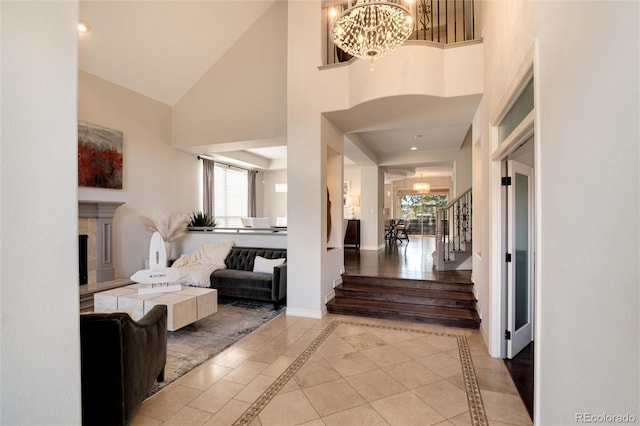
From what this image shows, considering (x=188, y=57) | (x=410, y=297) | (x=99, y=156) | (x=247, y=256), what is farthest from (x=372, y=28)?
(x=99, y=156)

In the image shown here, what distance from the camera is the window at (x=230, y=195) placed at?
8.89m

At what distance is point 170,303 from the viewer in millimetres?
3451

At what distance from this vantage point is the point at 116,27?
492 centimetres

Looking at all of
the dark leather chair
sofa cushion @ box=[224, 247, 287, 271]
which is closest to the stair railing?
sofa cushion @ box=[224, 247, 287, 271]

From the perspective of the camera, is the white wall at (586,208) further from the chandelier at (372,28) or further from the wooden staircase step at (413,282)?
the wooden staircase step at (413,282)

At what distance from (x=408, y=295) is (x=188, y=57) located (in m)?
5.97

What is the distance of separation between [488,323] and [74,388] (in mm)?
3594

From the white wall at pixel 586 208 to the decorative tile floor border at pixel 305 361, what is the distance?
56 cm

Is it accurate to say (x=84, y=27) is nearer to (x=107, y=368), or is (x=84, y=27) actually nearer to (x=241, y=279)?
(x=241, y=279)

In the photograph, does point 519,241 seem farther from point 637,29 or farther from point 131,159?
point 131,159

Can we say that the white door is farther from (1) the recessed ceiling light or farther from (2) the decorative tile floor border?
(1) the recessed ceiling light

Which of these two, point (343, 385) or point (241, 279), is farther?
point (241, 279)

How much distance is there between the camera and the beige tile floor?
2264mm

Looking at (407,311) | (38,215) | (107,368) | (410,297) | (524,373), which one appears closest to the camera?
(38,215)
